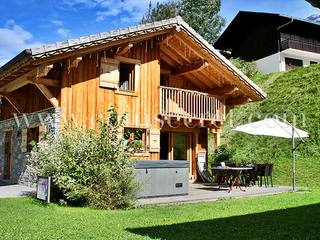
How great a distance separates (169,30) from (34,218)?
9.01 metres

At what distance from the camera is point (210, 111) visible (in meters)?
15.9

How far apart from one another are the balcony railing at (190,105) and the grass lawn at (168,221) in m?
5.81

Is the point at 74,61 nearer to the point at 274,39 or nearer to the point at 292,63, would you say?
the point at 274,39

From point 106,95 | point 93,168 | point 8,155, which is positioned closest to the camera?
point 93,168

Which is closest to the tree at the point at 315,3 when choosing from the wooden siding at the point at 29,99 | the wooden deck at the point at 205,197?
the wooden deck at the point at 205,197

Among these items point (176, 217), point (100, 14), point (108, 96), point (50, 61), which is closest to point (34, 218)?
point (176, 217)

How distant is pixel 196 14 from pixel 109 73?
29.0m

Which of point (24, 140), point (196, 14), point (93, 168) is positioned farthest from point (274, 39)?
point (93, 168)

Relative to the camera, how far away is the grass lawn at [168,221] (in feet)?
19.3

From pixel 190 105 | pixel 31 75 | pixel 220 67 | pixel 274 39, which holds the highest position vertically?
pixel 274 39

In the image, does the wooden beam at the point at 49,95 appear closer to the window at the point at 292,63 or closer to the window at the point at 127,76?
the window at the point at 127,76

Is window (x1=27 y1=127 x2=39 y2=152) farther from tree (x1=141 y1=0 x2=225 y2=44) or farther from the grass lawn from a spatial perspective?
tree (x1=141 y1=0 x2=225 y2=44)

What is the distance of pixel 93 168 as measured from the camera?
8773 millimetres

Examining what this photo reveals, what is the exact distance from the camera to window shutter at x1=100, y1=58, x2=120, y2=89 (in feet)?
42.8
